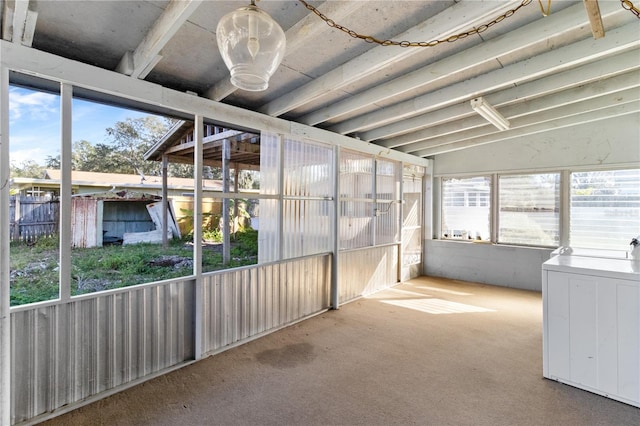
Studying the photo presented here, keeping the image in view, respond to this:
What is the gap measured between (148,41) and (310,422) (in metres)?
2.80

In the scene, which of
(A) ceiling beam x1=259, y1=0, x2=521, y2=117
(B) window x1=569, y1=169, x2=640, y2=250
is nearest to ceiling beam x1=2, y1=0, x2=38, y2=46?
(A) ceiling beam x1=259, y1=0, x2=521, y2=117

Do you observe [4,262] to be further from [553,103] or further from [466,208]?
[466,208]

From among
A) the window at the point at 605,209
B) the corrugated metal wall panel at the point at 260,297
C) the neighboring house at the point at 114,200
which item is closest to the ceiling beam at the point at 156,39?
the neighboring house at the point at 114,200

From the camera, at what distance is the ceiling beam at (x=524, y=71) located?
8.28 feet

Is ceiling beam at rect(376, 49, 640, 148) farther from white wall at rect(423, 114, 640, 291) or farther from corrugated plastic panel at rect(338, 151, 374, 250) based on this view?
white wall at rect(423, 114, 640, 291)

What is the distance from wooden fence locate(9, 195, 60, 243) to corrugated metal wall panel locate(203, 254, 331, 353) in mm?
1260

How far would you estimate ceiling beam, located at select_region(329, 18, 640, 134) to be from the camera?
8.28 ft

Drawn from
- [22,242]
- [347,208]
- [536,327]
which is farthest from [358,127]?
[22,242]

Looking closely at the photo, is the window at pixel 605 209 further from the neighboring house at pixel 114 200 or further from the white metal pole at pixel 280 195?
the neighboring house at pixel 114 200

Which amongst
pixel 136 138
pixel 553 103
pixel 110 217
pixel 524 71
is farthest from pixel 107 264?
pixel 553 103

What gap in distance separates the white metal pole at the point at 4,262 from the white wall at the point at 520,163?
632cm

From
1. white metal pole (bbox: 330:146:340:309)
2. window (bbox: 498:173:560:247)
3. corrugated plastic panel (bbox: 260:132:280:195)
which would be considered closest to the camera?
corrugated plastic panel (bbox: 260:132:280:195)

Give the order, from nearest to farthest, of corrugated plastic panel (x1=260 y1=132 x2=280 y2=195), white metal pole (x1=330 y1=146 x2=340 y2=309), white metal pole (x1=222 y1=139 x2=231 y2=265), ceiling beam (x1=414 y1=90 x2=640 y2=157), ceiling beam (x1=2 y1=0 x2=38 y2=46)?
1. ceiling beam (x1=2 y1=0 x2=38 y2=46)
2. corrugated plastic panel (x1=260 y1=132 x2=280 y2=195)
3. ceiling beam (x1=414 y1=90 x2=640 y2=157)
4. white metal pole (x1=222 y1=139 x2=231 y2=265)
5. white metal pole (x1=330 y1=146 x2=340 y2=309)

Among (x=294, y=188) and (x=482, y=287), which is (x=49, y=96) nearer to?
(x=294, y=188)
